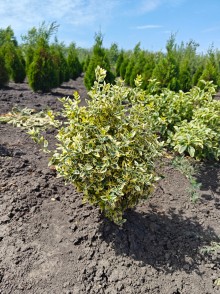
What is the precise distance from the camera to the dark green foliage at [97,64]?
820 cm

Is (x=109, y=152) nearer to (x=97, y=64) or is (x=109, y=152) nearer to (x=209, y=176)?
(x=209, y=176)

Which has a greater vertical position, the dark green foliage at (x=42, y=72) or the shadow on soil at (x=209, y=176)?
the dark green foliage at (x=42, y=72)

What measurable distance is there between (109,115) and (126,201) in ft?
2.47

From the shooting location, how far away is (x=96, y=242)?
8.09 ft

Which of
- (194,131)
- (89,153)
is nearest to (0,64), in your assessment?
(194,131)

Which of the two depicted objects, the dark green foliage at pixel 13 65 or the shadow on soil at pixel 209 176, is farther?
the dark green foliage at pixel 13 65

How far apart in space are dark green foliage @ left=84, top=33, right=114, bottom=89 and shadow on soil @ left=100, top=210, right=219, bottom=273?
19.6 feet

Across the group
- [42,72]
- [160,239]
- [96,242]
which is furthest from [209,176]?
[42,72]

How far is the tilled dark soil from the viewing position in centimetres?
217

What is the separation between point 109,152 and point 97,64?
650cm

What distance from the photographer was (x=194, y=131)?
3.73 m

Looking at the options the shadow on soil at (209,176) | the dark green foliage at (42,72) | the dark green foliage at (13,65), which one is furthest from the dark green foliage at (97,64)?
the shadow on soil at (209,176)

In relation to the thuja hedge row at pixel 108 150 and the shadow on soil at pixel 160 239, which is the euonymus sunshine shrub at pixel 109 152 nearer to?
the thuja hedge row at pixel 108 150

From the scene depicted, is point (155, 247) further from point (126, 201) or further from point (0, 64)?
point (0, 64)
